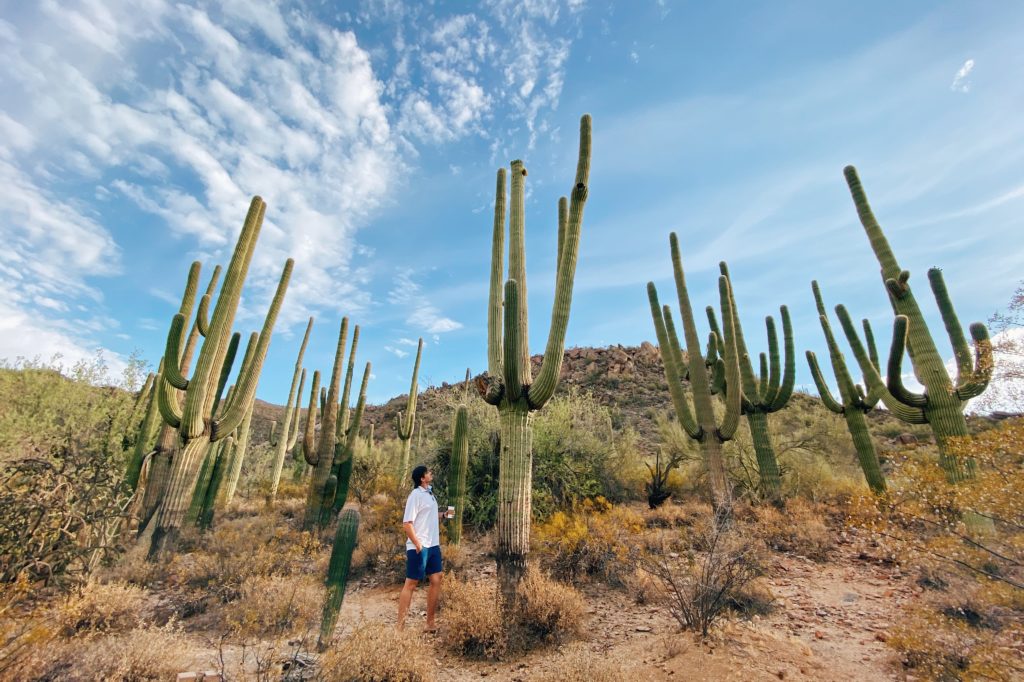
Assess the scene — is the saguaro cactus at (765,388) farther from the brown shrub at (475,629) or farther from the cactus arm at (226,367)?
the cactus arm at (226,367)

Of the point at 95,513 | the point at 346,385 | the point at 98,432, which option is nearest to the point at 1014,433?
the point at 95,513

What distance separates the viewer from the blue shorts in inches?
186

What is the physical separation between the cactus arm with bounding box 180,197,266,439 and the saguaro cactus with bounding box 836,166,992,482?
11.2m

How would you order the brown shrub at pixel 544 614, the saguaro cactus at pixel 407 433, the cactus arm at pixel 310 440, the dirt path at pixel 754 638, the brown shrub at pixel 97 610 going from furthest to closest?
the saguaro cactus at pixel 407 433 < the cactus arm at pixel 310 440 < the brown shrub at pixel 544 614 < the brown shrub at pixel 97 610 < the dirt path at pixel 754 638

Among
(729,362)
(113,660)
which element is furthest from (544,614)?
(729,362)

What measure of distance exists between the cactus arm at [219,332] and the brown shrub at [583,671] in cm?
702

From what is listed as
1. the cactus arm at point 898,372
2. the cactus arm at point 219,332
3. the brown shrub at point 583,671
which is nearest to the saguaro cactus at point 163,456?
the cactus arm at point 219,332

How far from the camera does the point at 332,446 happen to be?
1077 cm

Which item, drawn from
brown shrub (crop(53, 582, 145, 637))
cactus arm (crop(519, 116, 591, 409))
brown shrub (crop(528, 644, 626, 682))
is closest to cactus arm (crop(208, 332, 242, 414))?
brown shrub (crop(53, 582, 145, 637))

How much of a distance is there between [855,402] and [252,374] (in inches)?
498

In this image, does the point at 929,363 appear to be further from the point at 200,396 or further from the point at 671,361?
the point at 200,396

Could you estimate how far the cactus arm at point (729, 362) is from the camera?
9188mm

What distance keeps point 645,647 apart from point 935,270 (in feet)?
27.8

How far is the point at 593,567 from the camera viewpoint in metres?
6.91
